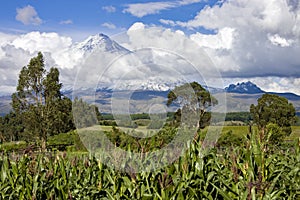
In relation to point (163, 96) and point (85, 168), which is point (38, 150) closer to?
point (85, 168)

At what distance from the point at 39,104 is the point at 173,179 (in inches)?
1322

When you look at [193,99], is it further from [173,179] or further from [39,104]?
[39,104]

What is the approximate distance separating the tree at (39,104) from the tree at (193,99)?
29785 mm

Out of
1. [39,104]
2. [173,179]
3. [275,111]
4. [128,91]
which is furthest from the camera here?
[39,104]

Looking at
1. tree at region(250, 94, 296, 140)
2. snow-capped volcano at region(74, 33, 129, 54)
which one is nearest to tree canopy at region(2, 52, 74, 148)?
tree at region(250, 94, 296, 140)

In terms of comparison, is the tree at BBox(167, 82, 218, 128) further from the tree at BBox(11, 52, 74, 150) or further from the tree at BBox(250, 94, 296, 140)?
the tree at BBox(11, 52, 74, 150)

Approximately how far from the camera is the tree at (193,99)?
21.7 ft

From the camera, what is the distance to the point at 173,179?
203 inches

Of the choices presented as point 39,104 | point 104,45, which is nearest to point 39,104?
point 39,104

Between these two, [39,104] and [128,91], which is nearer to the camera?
[128,91]

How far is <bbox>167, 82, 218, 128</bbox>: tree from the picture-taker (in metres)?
6.62

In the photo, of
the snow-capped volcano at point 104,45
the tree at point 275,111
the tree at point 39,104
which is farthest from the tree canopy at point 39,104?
the snow-capped volcano at point 104,45

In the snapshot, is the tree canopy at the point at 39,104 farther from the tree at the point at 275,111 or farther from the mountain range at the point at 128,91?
the mountain range at the point at 128,91

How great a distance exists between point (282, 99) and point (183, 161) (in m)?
31.7
